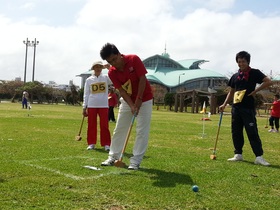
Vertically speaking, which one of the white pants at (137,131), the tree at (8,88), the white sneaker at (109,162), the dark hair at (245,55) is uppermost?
the tree at (8,88)

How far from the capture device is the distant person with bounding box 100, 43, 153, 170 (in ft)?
19.1

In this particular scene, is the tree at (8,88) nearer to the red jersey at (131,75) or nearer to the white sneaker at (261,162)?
the red jersey at (131,75)

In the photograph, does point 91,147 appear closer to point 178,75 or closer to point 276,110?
point 276,110

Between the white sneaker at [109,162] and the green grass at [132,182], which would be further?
the white sneaker at [109,162]

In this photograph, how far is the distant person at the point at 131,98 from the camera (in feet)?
19.1

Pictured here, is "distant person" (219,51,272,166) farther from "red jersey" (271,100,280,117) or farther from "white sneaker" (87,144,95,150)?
"red jersey" (271,100,280,117)

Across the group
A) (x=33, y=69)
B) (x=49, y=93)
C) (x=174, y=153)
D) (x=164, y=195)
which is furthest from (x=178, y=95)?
(x=164, y=195)

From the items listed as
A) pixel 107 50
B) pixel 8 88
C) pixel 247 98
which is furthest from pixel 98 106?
pixel 8 88

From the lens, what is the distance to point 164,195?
14.8 ft

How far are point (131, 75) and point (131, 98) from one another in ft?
1.47

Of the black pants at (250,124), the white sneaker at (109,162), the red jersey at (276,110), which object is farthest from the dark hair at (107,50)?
the red jersey at (276,110)

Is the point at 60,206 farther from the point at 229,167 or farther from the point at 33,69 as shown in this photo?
the point at 33,69

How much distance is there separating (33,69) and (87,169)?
81.6 meters

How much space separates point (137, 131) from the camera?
19.8 ft
